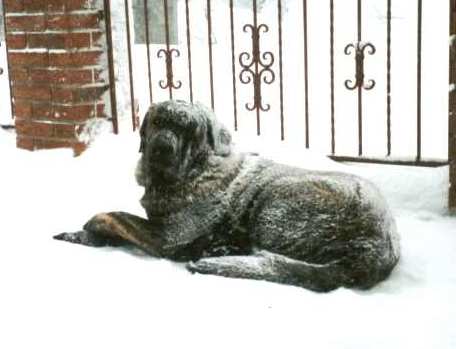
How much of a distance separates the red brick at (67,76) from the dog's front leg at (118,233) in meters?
1.74

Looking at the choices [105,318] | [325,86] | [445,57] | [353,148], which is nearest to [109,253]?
[105,318]

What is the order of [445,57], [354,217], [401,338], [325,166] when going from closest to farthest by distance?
[401,338], [354,217], [325,166], [445,57]

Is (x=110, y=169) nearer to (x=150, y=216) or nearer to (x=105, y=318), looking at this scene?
(x=150, y=216)

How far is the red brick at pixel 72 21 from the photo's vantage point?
480 cm

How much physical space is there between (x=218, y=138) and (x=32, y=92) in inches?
94.0

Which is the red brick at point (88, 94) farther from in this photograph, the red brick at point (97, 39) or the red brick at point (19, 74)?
the red brick at point (19, 74)

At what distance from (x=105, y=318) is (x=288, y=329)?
Result: 2.07ft

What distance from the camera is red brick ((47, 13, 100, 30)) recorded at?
480 centimetres

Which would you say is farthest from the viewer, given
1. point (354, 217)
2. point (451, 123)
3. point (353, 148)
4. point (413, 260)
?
point (353, 148)

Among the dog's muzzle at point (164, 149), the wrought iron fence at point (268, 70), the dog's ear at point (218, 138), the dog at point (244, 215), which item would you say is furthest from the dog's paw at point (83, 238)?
the wrought iron fence at point (268, 70)

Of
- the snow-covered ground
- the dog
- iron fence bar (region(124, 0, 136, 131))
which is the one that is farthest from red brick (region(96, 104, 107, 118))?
the dog

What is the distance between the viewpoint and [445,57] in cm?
891

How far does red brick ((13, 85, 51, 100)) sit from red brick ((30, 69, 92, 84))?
0.08 metres

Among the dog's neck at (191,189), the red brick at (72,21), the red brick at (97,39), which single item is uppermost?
the red brick at (72,21)
